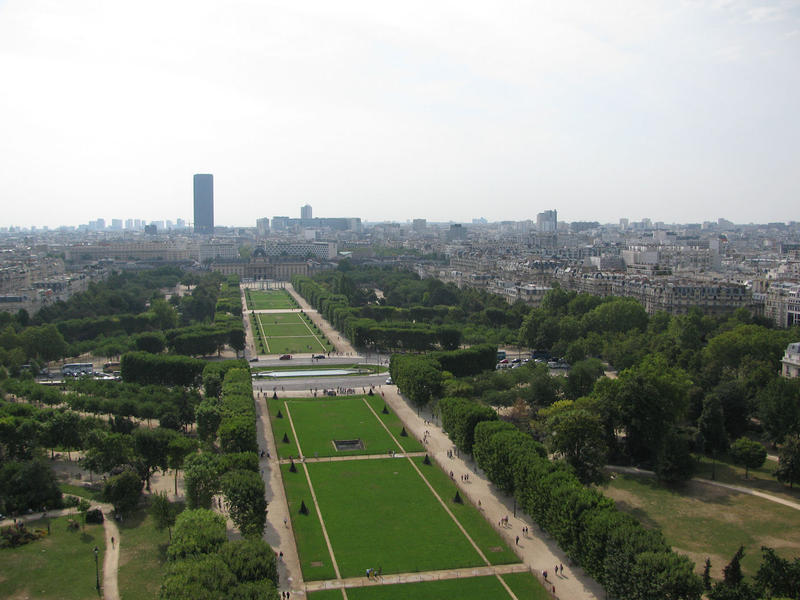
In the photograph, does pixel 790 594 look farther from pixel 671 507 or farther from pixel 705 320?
pixel 705 320

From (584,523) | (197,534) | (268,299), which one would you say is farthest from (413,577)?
(268,299)

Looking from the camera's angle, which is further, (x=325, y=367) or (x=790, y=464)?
(x=325, y=367)

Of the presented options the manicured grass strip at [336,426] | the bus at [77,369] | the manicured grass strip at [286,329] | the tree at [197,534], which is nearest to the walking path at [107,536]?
the tree at [197,534]

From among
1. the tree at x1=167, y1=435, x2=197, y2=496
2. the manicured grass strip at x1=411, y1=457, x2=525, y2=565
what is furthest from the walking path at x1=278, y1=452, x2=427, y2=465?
the tree at x1=167, y1=435, x2=197, y2=496

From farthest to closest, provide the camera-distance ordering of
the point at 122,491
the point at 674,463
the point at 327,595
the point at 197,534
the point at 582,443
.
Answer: the point at 674,463 < the point at 582,443 < the point at 122,491 < the point at 327,595 < the point at 197,534

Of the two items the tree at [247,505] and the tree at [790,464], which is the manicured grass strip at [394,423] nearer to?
the tree at [247,505]

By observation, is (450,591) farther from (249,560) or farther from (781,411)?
(781,411)
